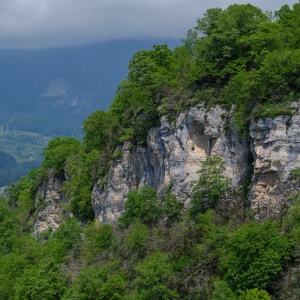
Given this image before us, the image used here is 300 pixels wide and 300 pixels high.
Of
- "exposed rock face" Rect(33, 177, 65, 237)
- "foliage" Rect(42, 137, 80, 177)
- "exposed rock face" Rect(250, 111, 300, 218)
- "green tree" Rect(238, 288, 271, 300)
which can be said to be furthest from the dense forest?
"foliage" Rect(42, 137, 80, 177)

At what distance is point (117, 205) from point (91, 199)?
17.9 ft

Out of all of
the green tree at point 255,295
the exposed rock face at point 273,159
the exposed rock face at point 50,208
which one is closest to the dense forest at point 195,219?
the green tree at point 255,295

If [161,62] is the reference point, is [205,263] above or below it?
below

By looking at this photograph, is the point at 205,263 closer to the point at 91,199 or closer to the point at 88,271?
the point at 88,271

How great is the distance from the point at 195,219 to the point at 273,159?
6.52 metres

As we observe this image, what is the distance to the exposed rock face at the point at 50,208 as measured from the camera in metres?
63.8

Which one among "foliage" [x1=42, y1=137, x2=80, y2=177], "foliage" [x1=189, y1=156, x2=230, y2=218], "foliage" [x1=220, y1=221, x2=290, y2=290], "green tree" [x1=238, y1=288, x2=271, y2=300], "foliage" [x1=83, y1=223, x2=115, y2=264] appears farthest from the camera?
"foliage" [x1=42, y1=137, x2=80, y2=177]

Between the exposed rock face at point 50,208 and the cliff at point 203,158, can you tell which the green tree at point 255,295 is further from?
the exposed rock face at point 50,208

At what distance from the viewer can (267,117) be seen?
3641cm

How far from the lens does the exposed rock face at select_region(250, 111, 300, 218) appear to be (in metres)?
35.3

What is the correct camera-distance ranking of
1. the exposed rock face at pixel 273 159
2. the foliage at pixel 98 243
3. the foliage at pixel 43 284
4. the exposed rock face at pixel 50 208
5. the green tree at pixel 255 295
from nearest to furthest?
the green tree at pixel 255 295
the exposed rock face at pixel 273 159
the foliage at pixel 43 284
the foliage at pixel 98 243
the exposed rock face at pixel 50 208

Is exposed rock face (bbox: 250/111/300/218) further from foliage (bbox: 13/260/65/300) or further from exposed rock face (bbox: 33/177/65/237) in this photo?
exposed rock face (bbox: 33/177/65/237)

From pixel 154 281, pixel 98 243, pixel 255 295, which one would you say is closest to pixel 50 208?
pixel 98 243

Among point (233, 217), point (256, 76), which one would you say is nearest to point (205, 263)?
point (233, 217)
